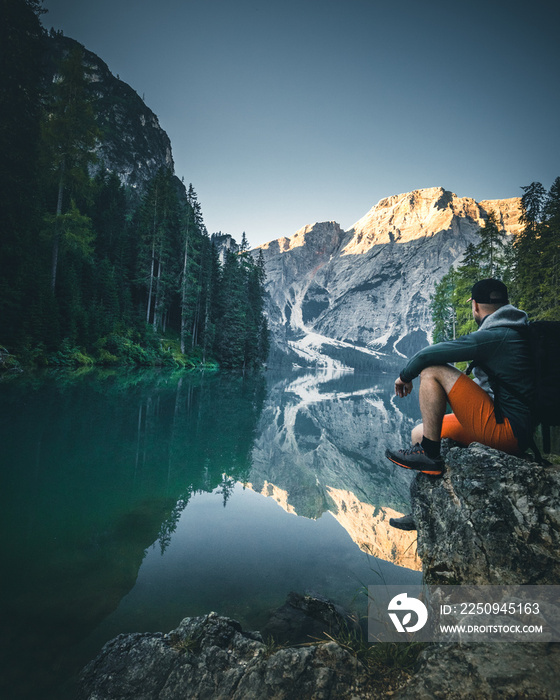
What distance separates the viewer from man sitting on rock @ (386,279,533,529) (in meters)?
2.26

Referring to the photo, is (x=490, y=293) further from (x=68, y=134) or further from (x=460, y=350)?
(x=68, y=134)

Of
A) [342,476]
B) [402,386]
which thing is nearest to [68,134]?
[342,476]

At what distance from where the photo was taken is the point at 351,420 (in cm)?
1375

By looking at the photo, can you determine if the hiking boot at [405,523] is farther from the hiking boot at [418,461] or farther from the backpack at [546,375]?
the backpack at [546,375]

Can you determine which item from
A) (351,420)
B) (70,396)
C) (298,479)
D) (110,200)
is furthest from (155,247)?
(298,479)

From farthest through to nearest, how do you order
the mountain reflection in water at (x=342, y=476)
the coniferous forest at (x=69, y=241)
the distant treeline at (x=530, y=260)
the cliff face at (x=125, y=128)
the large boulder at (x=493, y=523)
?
the cliff face at (x=125, y=128) → the distant treeline at (x=530, y=260) → the coniferous forest at (x=69, y=241) → the mountain reflection in water at (x=342, y=476) → the large boulder at (x=493, y=523)

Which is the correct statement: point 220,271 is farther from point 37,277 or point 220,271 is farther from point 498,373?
point 498,373

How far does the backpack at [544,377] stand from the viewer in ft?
7.06

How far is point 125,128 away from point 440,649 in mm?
115004

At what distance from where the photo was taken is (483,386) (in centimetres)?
Result: 268

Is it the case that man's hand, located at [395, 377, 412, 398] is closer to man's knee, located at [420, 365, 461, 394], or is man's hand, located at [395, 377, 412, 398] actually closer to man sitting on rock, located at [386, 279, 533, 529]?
man sitting on rock, located at [386, 279, 533, 529]

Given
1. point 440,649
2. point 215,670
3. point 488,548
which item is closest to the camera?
point 440,649

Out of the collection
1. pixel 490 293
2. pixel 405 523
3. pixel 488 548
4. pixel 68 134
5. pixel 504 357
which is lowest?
pixel 405 523

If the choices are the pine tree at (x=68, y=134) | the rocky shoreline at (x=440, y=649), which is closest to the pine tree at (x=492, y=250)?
the rocky shoreline at (x=440, y=649)
